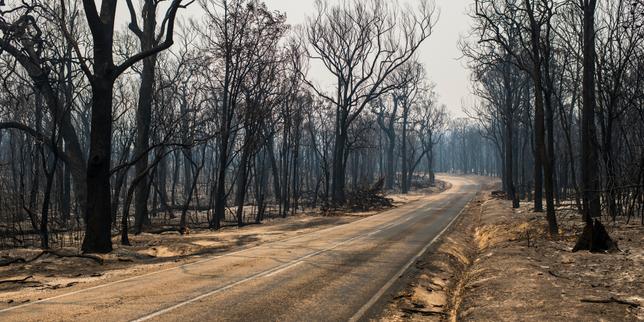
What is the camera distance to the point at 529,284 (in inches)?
388

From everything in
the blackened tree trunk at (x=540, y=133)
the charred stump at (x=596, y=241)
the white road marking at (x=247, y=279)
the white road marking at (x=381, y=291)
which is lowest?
the white road marking at (x=381, y=291)

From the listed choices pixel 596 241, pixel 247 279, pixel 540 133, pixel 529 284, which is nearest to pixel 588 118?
pixel 540 133

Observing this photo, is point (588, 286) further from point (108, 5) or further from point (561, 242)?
point (108, 5)

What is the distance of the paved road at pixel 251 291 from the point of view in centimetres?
790

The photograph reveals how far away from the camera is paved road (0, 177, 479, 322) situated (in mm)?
7904

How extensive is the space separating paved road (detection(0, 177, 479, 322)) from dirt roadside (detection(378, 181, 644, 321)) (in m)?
0.80

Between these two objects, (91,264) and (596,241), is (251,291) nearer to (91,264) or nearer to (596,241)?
(91,264)

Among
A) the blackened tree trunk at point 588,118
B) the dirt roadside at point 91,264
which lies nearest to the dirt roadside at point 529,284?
the blackened tree trunk at point 588,118

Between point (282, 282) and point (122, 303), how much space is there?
3.34 meters

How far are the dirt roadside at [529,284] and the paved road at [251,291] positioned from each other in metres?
0.80

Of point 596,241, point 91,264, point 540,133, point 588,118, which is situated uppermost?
point 588,118

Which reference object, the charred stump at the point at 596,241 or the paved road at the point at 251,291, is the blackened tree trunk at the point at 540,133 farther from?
the paved road at the point at 251,291

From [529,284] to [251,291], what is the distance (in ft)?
18.4

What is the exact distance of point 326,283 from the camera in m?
10.6
